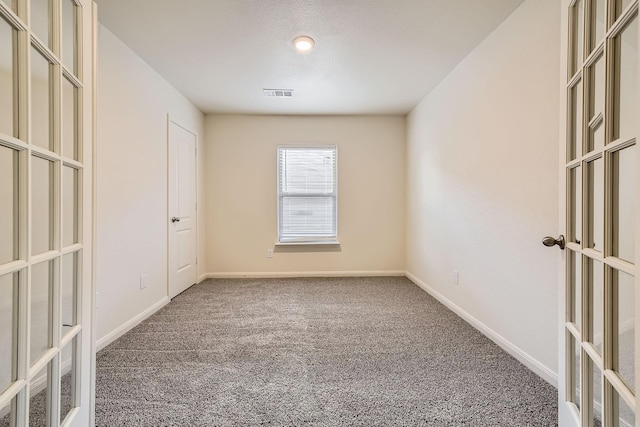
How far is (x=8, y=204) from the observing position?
0.83 meters

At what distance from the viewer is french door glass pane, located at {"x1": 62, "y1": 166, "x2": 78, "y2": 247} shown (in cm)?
102

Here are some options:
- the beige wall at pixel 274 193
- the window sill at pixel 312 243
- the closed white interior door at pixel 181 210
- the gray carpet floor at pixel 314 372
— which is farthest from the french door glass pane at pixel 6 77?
the window sill at pixel 312 243

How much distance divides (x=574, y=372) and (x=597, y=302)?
0.34 metres

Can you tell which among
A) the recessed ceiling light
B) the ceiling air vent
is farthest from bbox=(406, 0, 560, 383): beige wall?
the ceiling air vent

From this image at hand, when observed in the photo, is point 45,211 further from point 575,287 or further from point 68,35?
point 575,287

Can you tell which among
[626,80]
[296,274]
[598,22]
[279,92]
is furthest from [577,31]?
[296,274]

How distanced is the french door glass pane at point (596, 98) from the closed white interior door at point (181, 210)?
3308 mm

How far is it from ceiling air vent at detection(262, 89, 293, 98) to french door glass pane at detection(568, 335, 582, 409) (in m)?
3.16

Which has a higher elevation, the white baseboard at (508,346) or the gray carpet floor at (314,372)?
the white baseboard at (508,346)

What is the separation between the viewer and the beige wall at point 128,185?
2164 mm

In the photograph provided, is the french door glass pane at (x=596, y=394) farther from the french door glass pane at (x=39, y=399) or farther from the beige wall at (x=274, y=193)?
the beige wall at (x=274, y=193)

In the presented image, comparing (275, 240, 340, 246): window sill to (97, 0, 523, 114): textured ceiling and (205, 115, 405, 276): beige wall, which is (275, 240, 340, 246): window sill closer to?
(205, 115, 405, 276): beige wall

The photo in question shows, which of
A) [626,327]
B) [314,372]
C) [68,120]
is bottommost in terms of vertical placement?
[314,372]

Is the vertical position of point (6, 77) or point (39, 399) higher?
point (6, 77)
